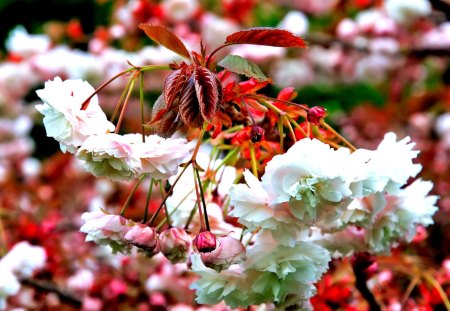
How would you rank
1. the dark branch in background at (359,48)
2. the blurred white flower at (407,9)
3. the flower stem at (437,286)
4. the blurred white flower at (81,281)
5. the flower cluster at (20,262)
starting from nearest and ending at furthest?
1. the flower stem at (437,286)
2. the flower cluster at (20,262)
3. the blurred white flower at (81,281)
4. the dark branch in background at (359,48)
5. the blurred white flower at (407,9)

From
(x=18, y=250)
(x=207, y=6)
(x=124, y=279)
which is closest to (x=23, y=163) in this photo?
(x=207, y=6)

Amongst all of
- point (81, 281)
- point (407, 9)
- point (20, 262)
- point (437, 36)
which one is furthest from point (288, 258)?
point (437, 36)

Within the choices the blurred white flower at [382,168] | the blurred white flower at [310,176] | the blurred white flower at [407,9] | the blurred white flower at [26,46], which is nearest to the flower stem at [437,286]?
the blurred white flower at [382,168]

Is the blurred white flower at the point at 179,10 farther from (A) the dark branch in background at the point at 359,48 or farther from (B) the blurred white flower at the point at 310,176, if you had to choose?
(B) the blurred white flower at the point at 310,176

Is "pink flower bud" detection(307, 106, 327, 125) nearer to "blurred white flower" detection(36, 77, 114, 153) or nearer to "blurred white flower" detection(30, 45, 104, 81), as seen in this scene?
"blurred white flower" detection(36, 77, 114, 153)

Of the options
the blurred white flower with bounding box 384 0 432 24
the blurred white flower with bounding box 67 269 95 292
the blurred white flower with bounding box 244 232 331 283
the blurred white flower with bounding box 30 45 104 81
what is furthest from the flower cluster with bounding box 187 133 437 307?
the blurred white flower with bounding box 30 45 104 81

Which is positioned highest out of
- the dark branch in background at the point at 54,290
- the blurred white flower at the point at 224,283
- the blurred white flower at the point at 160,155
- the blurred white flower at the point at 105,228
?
the blurred white flower at the point at 160,155

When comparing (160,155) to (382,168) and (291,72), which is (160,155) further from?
(291,72)

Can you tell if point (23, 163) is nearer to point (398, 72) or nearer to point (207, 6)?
point (207, 6)
